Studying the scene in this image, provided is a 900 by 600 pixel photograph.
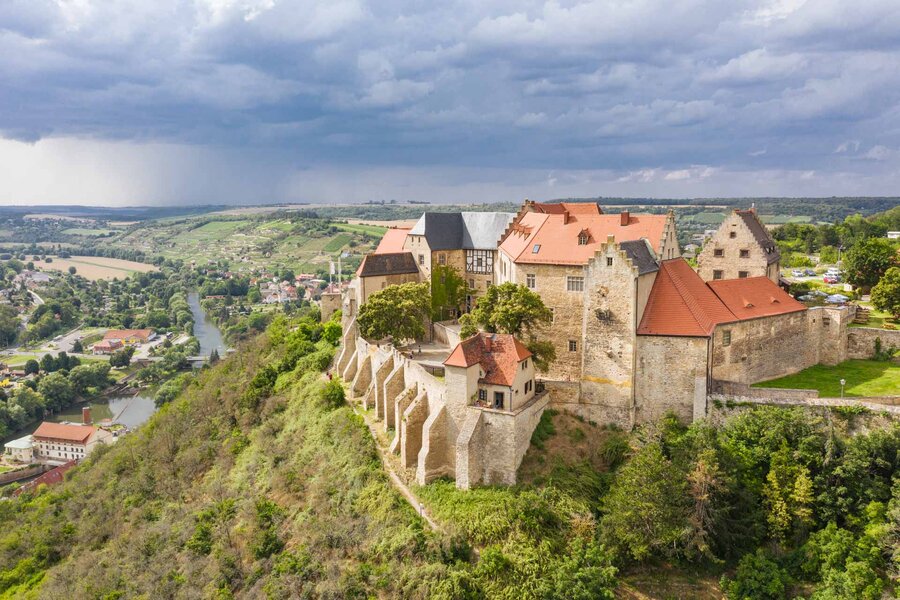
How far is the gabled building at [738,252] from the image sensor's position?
175 feet

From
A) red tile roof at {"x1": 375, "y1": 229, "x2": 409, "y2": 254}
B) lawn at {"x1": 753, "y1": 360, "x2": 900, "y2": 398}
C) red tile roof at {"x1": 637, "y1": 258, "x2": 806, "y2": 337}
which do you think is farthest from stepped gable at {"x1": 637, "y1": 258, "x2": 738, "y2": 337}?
red tile roof at {"x1": 375, "y1": 229, "x2": 409, "y2": 254}

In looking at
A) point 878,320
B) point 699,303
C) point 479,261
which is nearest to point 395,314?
point 479,261

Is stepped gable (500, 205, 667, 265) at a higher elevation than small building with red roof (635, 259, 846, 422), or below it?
higher

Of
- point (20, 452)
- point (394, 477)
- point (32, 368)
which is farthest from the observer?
point (32, 368)

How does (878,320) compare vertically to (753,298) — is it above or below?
below

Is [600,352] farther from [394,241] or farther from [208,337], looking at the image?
[208,337]

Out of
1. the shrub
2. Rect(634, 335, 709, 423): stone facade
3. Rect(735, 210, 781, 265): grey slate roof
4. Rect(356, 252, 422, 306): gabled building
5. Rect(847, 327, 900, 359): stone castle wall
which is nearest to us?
Rect(634, 335, 709, 423): stone facade

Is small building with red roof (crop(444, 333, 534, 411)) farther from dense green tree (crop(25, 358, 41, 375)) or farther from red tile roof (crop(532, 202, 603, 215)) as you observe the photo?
dense green tree (crop(25, 358, 41, 375))

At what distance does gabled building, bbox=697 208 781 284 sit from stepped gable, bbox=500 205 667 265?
10041 millimetres

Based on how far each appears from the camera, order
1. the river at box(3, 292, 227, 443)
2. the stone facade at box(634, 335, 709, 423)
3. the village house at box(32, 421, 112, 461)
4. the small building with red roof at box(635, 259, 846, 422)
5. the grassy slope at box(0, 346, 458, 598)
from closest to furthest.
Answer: the grassy slope at box(0, 346, 458, 598) < the stone facade at box(634, 335, 709, 423) < the small building with red roof at box(635, 259, 846, 422) < the village house at box(32, 421, 112, 461) < the river at box(3, 292, 227, 443)

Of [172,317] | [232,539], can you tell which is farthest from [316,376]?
[172,317]

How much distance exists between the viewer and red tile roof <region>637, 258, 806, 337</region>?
4084 cm

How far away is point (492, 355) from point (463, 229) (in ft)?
92.2

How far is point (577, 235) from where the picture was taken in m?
48.0
